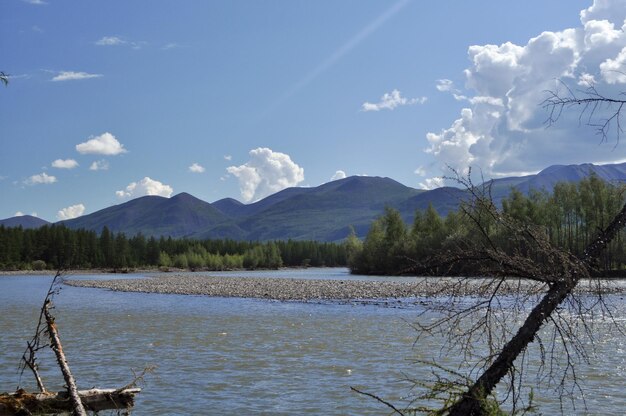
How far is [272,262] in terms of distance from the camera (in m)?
197

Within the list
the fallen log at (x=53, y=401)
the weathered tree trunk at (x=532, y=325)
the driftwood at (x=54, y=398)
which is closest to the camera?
the weathered tree trunk at (x=532, y=325)

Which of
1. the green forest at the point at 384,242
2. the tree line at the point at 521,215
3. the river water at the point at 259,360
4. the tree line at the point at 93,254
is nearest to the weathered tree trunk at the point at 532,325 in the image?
the green forest at the point at 384,242

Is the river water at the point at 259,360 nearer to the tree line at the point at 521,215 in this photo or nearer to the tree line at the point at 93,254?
the tree line at the point at 521,215

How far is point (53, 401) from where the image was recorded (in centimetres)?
889

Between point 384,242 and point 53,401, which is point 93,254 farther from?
point 53,401

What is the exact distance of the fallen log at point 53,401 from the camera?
8781mm

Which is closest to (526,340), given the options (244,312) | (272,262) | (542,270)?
(542,270)

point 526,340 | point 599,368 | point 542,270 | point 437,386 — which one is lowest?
point 599,368

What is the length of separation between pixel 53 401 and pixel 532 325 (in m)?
6.86

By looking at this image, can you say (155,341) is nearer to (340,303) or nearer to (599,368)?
(599,368)

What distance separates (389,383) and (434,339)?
916cm

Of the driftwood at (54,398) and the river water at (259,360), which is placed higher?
the driftwood at (54,398)

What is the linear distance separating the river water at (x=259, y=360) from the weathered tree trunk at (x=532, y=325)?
4.45 meters

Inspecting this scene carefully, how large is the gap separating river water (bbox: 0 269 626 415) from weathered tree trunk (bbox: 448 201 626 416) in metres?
4.45
